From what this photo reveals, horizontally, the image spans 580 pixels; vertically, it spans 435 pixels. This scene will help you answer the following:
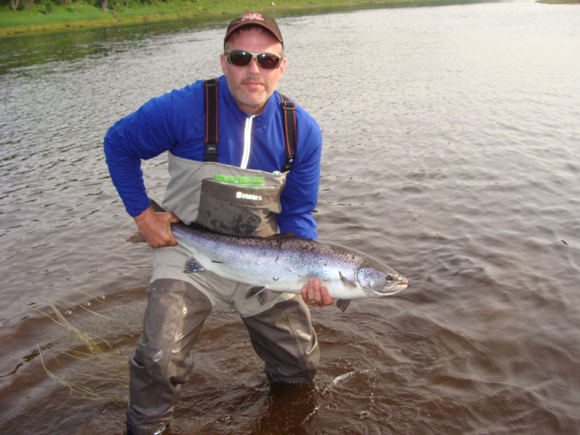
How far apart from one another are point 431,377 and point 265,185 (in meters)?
2.78

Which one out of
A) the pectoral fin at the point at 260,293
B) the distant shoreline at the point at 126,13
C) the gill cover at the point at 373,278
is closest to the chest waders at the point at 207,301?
the pectoral fin at the point at 260,293

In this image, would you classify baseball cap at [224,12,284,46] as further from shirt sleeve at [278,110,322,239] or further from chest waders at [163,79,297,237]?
shirt sleeve at [278,110,322,239]

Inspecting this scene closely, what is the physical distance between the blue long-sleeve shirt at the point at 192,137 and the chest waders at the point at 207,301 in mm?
80

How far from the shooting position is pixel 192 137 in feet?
13.6

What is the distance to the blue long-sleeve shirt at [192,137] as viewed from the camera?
4090 mm

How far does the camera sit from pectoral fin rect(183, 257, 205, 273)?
4.24 m

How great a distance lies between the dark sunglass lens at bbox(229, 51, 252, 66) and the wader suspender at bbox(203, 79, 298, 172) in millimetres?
269

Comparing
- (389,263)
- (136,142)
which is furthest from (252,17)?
(389,263)

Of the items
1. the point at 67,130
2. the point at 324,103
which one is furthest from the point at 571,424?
the point at 67,130

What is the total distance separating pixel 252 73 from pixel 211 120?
0.53 m

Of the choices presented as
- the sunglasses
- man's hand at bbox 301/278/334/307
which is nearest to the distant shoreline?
the sunglasses

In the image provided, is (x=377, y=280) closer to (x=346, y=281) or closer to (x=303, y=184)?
(x=346, y=281)

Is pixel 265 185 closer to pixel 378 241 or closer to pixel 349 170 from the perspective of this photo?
pixel 378 241

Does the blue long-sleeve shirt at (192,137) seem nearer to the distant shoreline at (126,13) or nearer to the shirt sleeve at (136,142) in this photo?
the shirt sleeve at (136,142)
